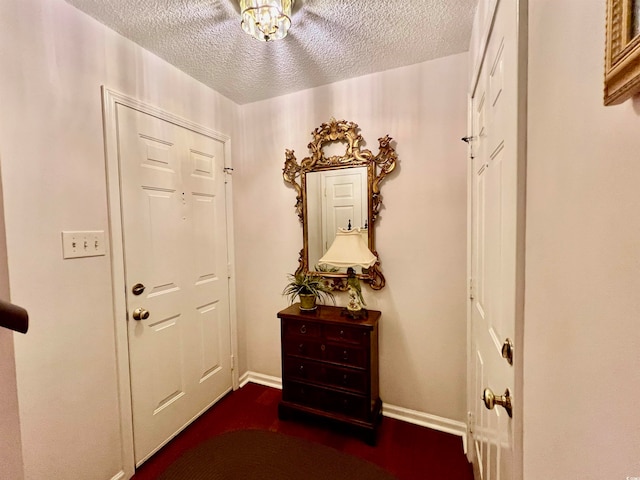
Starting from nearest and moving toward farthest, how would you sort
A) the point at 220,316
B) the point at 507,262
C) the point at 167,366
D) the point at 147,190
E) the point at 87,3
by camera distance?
the point at 507,262
the point at 87,3
the point at 147,190
the point at 167,366
the point at 220,316

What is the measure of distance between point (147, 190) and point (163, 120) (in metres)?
0.48

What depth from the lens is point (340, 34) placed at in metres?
1.59

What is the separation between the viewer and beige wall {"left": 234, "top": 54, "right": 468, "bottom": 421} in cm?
181

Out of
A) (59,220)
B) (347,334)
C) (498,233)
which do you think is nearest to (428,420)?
(347,334)

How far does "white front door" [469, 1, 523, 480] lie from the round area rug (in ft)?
2.16

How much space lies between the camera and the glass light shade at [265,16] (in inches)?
50.9

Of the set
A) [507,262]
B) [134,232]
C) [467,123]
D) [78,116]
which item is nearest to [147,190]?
[134,232]

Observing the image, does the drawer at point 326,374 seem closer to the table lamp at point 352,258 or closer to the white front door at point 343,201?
the table lamp at point 352,258

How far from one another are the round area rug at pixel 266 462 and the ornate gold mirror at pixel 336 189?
3.37 feet

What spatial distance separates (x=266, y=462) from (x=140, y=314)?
1.08 metres

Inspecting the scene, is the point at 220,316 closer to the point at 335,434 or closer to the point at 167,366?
the point at 167,366

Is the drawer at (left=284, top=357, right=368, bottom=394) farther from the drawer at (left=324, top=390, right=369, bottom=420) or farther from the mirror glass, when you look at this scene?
the mirror glass

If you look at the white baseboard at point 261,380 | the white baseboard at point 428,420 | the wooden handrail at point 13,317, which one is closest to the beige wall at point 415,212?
the white baseboard at point 428,420

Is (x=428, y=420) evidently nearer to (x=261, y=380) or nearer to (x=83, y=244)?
(x=261, y=380)
